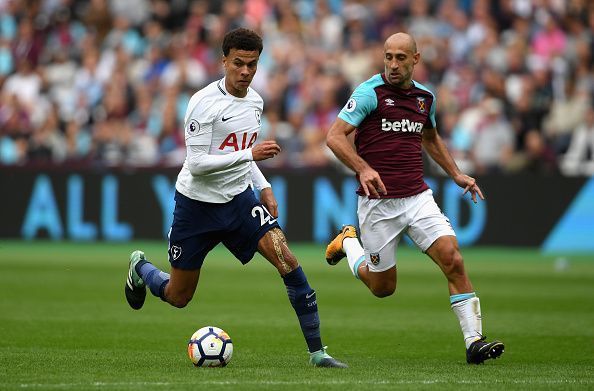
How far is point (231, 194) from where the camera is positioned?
9594mm

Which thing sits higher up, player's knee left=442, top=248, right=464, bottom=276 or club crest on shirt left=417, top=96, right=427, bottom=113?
club crest on shirt left=417, top=96, right=427, bottom=113

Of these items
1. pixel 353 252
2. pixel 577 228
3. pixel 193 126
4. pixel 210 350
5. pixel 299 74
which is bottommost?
pixel 577 228

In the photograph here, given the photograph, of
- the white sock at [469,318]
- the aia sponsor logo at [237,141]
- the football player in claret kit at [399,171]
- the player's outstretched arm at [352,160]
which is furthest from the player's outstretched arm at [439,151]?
the aia sponsor logo at [237,141]

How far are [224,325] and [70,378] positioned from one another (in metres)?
4.09

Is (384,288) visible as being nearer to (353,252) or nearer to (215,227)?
(353,252)

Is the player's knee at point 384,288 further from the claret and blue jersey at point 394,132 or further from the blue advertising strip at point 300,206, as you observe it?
the blue advertising strip at point 300,206

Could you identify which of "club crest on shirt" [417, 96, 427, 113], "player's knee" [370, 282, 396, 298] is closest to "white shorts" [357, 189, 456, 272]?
"player's knee" [370, 282, 396, 298]

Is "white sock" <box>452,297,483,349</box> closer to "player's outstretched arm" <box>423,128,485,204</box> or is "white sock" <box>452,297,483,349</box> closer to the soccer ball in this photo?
"player's outstretched arm" <box>423,128,485,204</box>

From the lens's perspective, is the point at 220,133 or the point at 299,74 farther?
the point at 299,74

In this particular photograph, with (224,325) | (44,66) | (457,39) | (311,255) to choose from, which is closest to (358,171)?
(224,325)

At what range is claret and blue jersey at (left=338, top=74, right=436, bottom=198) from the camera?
9953 mm

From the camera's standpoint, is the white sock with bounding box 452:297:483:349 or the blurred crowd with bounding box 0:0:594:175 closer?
the white sock with bounding box 452:297:483:349

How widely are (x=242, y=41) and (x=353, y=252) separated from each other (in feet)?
8.55

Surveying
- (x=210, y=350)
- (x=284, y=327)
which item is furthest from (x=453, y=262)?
(x=284, y=327)
